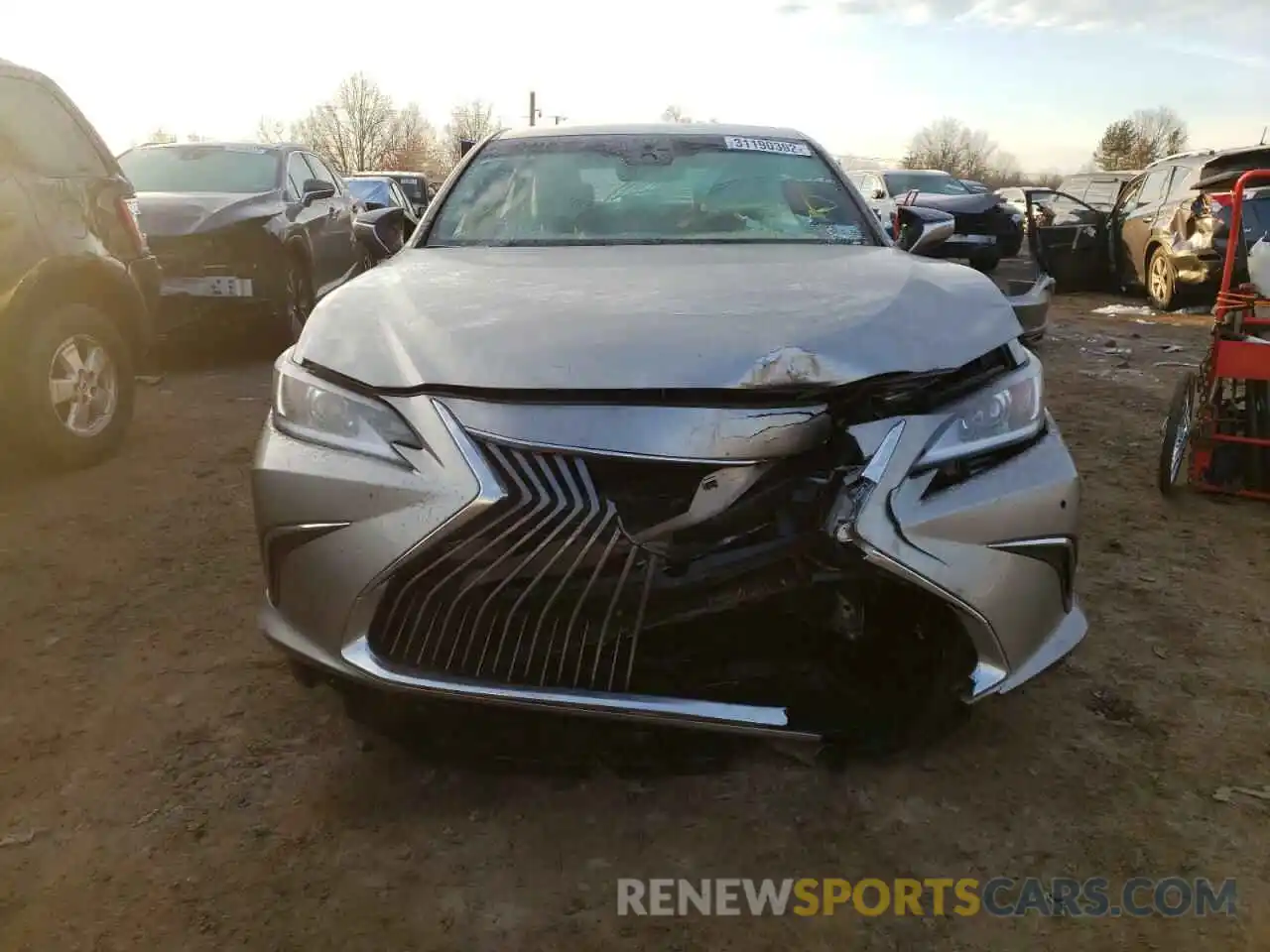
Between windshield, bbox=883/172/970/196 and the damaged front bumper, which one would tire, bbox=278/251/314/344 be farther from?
windshield, bbox=883/172/970/196

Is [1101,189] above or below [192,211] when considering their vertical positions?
below

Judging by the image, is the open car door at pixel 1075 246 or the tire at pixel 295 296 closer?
the tire at pixel 295 296

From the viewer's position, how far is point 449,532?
1908mm

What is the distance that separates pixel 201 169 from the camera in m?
7.76

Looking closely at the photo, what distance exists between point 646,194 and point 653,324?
1.45m

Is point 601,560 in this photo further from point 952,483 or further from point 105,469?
point 105,469

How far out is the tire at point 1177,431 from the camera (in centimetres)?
435

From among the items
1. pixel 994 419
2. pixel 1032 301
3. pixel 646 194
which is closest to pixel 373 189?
pixel 1032 301

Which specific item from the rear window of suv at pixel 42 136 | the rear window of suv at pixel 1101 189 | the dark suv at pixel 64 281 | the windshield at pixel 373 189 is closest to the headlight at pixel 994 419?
the dark suv at pixel 64 281

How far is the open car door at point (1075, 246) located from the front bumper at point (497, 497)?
35.6 ft

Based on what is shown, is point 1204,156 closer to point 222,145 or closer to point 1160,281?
point 1160,281

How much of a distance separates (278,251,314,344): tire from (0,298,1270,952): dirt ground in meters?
4.47

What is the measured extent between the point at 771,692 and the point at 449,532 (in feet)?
2.40

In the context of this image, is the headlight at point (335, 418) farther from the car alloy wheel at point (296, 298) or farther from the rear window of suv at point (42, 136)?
the car alloy wheel at point (296, 298)
